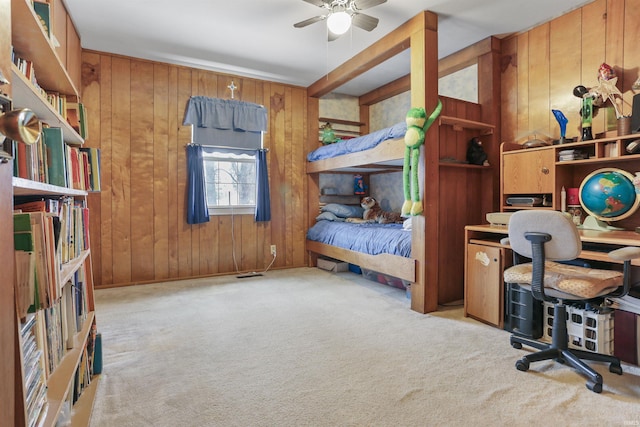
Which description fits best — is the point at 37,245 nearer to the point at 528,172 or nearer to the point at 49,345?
the point at 49,345

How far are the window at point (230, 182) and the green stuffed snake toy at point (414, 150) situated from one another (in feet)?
7.52

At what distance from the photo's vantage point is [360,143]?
360cm

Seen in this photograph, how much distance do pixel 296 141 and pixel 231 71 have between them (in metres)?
1.20

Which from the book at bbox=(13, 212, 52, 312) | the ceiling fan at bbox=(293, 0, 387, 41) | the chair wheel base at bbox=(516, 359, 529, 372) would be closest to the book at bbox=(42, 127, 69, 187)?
the book at bbox=(13, 212, 52, 312)

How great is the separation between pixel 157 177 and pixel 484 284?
3560 mm

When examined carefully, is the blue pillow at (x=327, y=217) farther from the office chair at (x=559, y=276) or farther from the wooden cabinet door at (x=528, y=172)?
the office chair at (x=559, y=276)

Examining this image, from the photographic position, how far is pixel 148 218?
3.89 meters

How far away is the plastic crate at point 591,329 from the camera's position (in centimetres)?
196

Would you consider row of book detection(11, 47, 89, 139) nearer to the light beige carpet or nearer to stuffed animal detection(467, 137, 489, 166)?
the light beige carpet

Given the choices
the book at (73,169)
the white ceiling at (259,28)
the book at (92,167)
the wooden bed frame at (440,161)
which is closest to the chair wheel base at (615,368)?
the wooden bed frame at (440,161)

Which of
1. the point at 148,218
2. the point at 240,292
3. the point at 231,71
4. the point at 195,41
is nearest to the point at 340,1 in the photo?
the point at 195,41

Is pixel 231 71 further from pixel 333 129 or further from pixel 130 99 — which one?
pixel 333 129

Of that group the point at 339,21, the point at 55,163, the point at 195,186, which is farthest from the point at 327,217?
the point at 55,163

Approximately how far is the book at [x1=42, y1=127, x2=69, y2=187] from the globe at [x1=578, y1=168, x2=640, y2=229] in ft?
10.4
